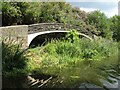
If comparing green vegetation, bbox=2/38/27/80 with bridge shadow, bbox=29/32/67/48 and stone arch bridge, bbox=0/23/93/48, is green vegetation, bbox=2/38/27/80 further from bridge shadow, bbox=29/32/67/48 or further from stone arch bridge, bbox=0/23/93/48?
bridge shadow, bbox=29/32/67/48

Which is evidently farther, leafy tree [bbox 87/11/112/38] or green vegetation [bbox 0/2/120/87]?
leafy tree [bbox 87/11/112/38]

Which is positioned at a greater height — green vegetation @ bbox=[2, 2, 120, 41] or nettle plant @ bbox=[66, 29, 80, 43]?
green vegetation @ bbox=[2, 2, 120, 41]

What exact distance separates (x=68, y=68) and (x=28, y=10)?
7.37 meters

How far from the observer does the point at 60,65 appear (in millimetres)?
17312

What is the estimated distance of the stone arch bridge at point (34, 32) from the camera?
676 inches

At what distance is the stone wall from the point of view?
54.4ft

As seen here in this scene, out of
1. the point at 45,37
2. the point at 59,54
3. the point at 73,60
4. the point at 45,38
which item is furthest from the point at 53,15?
the point at 73,60

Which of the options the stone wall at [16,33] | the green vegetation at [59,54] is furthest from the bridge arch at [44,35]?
the stone wall at [16,33]

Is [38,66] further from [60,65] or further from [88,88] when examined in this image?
[88,88]

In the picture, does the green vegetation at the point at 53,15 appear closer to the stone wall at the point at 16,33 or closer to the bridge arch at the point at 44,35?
the bridge arch at the point at 44,35

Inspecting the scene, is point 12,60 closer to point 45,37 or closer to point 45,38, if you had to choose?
point 45,38

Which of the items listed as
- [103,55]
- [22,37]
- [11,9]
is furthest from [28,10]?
[103,55]

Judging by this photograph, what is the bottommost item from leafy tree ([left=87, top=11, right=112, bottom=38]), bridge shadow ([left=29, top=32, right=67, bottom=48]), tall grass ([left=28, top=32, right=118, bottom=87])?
tall grass ([left=28, top=32, right=118, bottom=87])

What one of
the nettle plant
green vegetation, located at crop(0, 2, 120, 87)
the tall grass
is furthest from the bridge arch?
the tall grass
